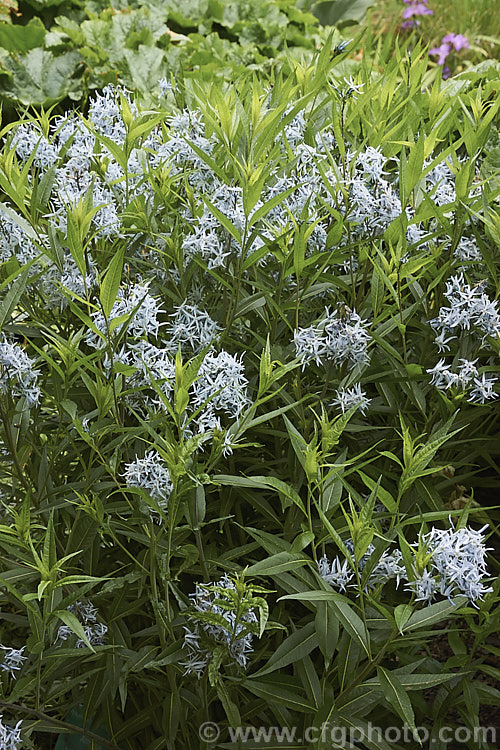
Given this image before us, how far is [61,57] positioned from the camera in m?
6.05

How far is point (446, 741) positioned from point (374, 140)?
1395 millimetres

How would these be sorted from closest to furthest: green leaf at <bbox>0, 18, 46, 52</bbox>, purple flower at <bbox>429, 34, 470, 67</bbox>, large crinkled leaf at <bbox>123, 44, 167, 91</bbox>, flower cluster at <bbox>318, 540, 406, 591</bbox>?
1. flower cluster at <bbox>318, 540, 406, 591</bbox>
2. large crinkled leaf at <bbox>123, 44, 167, 91</bbox>
3. green leaf at <bbox>0, 18, 46, 52</bbox>
4. purple flower at <bbox>429, 34, 470, 67</bbox>

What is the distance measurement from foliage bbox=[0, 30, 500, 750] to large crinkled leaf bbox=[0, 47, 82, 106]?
14.0ft

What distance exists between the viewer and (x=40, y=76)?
19.6 ft

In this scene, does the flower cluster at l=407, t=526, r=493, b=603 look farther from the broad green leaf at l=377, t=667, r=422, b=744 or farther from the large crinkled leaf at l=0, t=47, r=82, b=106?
the large crinkled leaf at l=0, t=47, r=82, b=106

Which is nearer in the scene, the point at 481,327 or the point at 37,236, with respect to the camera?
the point at 481,327

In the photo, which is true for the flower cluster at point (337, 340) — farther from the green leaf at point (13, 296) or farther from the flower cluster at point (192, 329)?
the green leaf at point (13, 296)

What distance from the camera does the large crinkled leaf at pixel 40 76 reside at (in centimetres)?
593

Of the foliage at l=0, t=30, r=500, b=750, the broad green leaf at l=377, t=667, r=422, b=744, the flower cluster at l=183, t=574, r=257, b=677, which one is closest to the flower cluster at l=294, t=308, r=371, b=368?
the foliage at l=0, t=30, r=500, b=750

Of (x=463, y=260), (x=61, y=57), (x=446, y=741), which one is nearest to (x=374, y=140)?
(x=463, y=260)

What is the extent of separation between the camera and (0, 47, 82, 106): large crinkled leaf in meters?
5.93

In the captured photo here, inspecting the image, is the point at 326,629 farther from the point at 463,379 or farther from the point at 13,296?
the point at 13,296

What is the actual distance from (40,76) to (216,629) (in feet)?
17.7

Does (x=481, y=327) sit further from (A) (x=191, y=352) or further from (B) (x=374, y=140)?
(A) (x=191, y=352)
